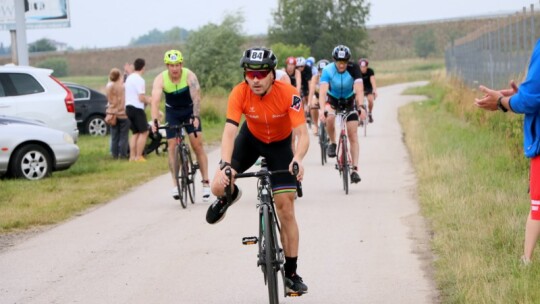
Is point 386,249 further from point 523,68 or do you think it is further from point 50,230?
point 523,68

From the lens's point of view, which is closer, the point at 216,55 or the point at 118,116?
the point at 118,116

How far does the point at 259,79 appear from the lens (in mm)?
7906

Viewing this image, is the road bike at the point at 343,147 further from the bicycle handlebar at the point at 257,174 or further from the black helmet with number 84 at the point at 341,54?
the bicycle handlebar at the point at 257,174

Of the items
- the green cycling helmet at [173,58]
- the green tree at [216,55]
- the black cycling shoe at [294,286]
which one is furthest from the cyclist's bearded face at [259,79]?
the green tree at [216,55]

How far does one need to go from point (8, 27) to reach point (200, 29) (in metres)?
14.4

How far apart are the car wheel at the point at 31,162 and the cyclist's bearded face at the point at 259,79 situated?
389 inches

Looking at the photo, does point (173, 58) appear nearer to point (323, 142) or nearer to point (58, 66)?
point (323, 142)

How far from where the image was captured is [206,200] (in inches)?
575

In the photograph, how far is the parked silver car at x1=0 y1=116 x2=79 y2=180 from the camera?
55.8ft

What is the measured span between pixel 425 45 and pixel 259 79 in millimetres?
147356

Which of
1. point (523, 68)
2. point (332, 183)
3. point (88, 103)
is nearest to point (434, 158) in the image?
point (332, 183)

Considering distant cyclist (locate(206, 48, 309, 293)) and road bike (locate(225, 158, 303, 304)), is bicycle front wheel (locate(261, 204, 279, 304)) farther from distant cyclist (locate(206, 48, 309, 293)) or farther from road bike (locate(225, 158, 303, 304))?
distant cyclist (locate(206, 48, 309, 293))

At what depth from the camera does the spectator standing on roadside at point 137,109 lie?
20.4 m

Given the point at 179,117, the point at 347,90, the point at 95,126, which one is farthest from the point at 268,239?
the point at 95,126
